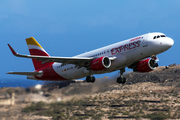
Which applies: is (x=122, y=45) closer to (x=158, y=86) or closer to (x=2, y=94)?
(x=2, y=94)

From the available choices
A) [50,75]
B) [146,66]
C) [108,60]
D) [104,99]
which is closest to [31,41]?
[50,75]

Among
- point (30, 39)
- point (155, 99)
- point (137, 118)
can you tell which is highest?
point (30, 39)

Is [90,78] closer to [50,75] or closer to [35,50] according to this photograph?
[50,75]

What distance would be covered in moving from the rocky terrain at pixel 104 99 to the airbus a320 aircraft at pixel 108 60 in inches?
91.5

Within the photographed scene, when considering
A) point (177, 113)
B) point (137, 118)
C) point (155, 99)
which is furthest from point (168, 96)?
point (137, 118)

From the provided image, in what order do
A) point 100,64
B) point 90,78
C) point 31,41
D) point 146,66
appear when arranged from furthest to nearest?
1. point 31,41
2. point 146,66
3. point 90,78
4. point 100,64

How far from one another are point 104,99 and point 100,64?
46.5m

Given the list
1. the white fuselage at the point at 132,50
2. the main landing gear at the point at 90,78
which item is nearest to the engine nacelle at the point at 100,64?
the white fuselage at the point at 132,50

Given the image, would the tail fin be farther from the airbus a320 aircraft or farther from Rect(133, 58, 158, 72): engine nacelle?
Rect(133, 58, 158, 72): engine nacelle

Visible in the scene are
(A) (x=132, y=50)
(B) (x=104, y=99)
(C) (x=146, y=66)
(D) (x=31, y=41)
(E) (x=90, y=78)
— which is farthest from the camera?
(B) (x=104, y=99)

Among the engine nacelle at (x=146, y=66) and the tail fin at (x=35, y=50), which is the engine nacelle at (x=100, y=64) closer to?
the engine nacelle at (x=146, y=66)

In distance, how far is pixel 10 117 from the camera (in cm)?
4650

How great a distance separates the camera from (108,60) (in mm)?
43500

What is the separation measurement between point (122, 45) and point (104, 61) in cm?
334
